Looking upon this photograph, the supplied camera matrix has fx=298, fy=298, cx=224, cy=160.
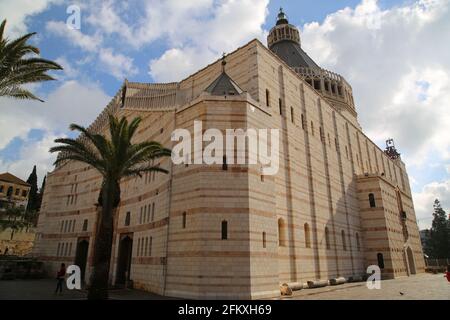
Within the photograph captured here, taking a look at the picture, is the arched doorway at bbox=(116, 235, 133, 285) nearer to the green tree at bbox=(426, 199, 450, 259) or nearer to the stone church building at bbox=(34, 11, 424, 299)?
the stone church building at bbox=(34, 11, 424, 299)

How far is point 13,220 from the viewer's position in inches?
2008

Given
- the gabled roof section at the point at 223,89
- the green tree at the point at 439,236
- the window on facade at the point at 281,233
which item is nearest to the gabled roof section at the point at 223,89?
the gabled roof section at the point at 223,89

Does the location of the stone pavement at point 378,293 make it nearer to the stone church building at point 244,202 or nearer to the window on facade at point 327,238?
the stone church building at point 244,202

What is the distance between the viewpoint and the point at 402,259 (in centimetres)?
3086

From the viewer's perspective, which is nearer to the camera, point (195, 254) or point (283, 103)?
point (195, 254)

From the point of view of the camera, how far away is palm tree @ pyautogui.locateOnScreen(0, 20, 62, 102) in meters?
13.3

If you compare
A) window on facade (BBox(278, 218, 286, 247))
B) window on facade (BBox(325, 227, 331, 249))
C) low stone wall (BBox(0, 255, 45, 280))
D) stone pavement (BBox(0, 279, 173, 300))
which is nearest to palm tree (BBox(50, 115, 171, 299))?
stone pavement (BBox(0, 279, 173, 300))

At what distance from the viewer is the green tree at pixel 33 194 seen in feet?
208

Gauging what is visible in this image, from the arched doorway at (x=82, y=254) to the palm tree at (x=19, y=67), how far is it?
57.7 feet

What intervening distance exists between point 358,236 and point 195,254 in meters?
20.6

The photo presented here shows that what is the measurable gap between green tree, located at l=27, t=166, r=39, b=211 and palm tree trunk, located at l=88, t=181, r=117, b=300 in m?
58.8

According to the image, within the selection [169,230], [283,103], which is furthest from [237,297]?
Result: [283,103]

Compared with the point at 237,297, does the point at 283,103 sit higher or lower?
higher
